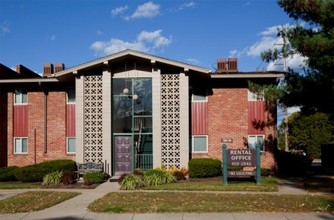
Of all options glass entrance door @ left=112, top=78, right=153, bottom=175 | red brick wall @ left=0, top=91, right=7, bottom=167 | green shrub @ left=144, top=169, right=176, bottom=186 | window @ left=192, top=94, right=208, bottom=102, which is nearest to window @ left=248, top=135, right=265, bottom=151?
window @ left=192, top=94, right=208, bottom=102

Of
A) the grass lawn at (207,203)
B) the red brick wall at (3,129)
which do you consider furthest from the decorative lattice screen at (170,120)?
the red brick wall at (3,129)

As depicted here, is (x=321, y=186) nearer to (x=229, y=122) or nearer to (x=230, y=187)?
(x=230, y=187)

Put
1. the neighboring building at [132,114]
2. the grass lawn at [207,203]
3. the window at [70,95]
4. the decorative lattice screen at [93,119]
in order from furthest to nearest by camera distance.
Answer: the window at [70,95]
the decorative lattice screen at [93,119]
the neighboring building at [132,114]
the grass lawn at [207,203]

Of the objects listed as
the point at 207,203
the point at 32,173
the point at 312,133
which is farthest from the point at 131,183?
the point at 312,133

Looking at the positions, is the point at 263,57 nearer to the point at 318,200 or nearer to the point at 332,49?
the point at 332,49

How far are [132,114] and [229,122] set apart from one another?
5625mm

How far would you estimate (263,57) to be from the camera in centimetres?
2011

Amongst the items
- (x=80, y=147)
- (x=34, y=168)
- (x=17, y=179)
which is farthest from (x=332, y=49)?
(x=17, y=179)

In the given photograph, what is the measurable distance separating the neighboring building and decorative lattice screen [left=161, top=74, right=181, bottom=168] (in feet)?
0.18

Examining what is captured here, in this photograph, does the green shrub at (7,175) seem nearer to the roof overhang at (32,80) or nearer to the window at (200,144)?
the roof overhang at (32,80)

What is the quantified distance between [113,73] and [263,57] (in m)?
8.34

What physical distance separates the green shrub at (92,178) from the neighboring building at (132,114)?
2.39m

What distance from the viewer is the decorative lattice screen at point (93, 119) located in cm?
2292

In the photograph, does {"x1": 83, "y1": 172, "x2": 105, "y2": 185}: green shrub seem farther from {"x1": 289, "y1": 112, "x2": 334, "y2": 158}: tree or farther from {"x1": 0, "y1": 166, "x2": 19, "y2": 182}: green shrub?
{"x1": 289, "y1": 112, "x2": 334, "y2": 158}: tree
